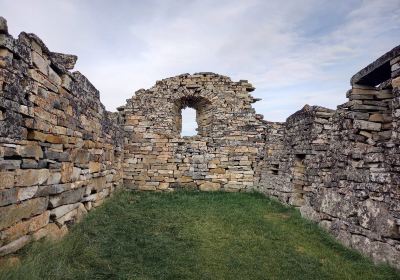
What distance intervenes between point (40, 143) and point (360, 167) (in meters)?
5.20

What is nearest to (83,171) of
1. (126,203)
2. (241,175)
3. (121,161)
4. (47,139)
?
(47,139)

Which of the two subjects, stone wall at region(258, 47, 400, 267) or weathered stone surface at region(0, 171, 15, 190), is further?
stone wall at region(258, 47, 400, 267)

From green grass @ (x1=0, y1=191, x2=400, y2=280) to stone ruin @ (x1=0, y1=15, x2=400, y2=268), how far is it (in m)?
0.34

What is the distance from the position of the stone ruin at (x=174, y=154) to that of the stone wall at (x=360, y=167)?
0.02 metres

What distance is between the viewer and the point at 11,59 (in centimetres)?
388

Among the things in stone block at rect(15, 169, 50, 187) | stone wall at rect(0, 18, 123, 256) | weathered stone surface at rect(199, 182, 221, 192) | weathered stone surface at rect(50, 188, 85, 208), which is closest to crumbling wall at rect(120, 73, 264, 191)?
weathered stone surface at rect(199, 182, 221, 192)

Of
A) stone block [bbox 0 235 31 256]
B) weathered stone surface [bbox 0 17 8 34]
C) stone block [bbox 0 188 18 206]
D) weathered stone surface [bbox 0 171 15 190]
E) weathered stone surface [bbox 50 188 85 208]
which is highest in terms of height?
weathered stone surface [bbox 0 17 8 34]

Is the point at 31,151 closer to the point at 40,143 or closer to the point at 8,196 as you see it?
the point at 40,143

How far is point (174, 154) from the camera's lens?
12.0 m

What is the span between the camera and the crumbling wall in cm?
1189

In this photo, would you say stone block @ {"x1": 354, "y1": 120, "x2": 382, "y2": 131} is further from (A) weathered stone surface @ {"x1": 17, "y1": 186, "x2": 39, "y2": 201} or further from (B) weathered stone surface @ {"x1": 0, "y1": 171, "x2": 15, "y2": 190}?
(B) weathered stone surface @ {"x1": 0, "y1": 171, "x2": 15, "y2": 190}

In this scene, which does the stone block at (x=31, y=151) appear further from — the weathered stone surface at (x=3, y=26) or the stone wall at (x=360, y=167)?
the stone wall at (x=360, y=167)

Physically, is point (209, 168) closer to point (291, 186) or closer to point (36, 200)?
point (291, 186)

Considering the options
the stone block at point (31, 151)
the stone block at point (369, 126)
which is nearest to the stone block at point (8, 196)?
the stone block at point (31, 151)
